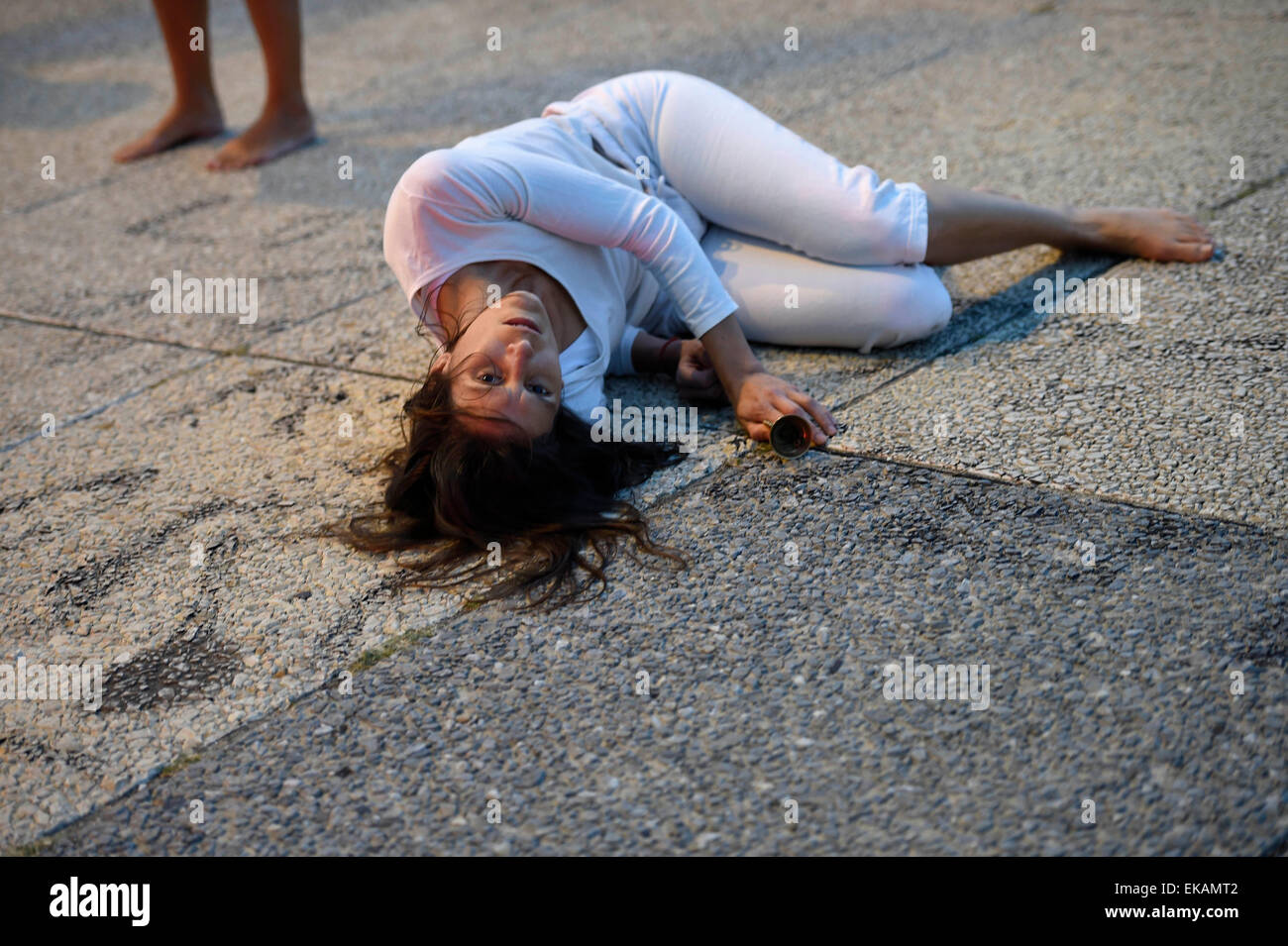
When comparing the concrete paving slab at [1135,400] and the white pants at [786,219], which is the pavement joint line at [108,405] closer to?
the white pants at [786,219]

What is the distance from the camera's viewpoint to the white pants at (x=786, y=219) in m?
3.03

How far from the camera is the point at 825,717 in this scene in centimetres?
194

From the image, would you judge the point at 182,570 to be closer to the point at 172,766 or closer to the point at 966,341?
the point at 172,766

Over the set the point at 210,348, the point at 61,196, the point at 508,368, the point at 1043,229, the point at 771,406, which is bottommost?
the point at 210,348

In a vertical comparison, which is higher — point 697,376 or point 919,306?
point 919,306

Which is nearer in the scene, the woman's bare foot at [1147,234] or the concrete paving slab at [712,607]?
the concrete paving slab at [712,607]

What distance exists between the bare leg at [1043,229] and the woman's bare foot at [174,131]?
137 inches

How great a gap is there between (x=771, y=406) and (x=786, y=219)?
656 mm

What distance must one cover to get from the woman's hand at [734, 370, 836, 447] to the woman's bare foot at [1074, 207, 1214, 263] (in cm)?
116

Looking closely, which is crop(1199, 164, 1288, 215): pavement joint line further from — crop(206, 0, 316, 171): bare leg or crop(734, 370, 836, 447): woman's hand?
crop(206, 0, 316, 171): bare leg

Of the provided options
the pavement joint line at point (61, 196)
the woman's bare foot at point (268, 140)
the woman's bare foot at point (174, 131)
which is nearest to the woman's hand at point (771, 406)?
the woman's bare foot at point (268, 140)

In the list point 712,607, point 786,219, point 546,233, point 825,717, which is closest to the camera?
point 825,717

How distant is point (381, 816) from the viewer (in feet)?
6.08

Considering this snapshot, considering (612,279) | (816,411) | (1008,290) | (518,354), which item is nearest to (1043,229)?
(1008,290)
